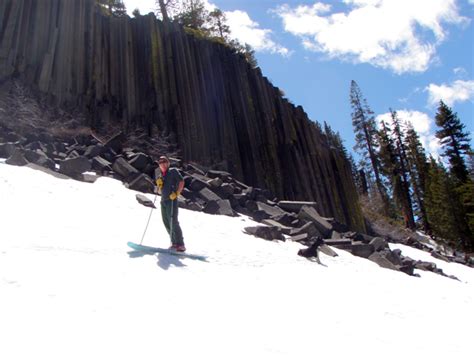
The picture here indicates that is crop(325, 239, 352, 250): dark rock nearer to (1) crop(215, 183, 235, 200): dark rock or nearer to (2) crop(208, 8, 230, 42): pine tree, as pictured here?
(1) crop(215, 183, 235, 200): dark rock

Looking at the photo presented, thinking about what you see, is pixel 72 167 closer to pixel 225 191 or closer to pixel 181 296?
pixel 225 191

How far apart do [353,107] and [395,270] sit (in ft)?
140

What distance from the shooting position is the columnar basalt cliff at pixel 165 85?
17375mm

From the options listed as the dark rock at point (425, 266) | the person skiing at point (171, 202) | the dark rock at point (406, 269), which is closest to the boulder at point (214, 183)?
the person skiing at point (171, 202)

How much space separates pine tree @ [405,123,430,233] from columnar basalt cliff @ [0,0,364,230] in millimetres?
23407

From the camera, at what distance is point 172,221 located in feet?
23.1

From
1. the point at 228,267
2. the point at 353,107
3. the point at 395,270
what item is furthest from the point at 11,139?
the point at 353,107

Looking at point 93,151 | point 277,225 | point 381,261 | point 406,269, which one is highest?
point 93,151

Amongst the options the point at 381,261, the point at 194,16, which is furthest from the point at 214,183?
the point at 194,16

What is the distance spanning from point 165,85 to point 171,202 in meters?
13.9

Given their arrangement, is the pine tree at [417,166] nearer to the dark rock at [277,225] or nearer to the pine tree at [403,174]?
the pine tree at [403,174]

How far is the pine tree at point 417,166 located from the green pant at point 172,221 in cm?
4358

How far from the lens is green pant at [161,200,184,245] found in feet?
22.8

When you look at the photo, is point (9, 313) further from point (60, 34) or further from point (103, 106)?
point (60, 34)
